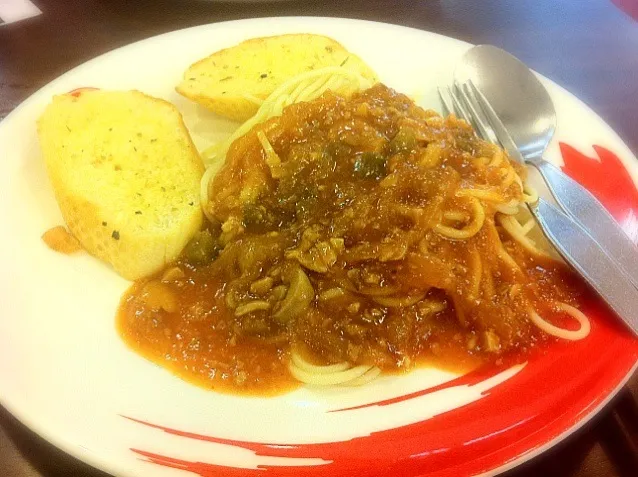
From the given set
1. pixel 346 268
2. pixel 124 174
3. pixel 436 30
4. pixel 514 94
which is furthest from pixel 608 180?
pixel 124 174

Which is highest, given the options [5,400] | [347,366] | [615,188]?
[615,188]

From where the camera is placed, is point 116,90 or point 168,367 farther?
point 116,90

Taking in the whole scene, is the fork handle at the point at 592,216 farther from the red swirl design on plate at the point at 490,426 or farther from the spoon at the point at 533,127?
the red swirl design on plate at the point at 490,426

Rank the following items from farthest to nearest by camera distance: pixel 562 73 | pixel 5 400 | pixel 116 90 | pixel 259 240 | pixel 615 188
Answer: pixel 562 73 < pixel 116 90 < pixel 615 188 < pixel 259 240 < pixel 5 400

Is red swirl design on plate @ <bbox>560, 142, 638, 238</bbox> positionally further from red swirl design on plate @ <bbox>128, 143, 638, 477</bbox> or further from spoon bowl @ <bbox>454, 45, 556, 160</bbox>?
red swirl design on plate @ <bbox>128, 143, 638, 477</bbox>

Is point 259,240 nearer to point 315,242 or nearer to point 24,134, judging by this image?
point 315,242

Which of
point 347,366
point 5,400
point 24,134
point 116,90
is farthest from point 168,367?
point 116,90

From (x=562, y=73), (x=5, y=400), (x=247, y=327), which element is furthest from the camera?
(x=562, y=73)
